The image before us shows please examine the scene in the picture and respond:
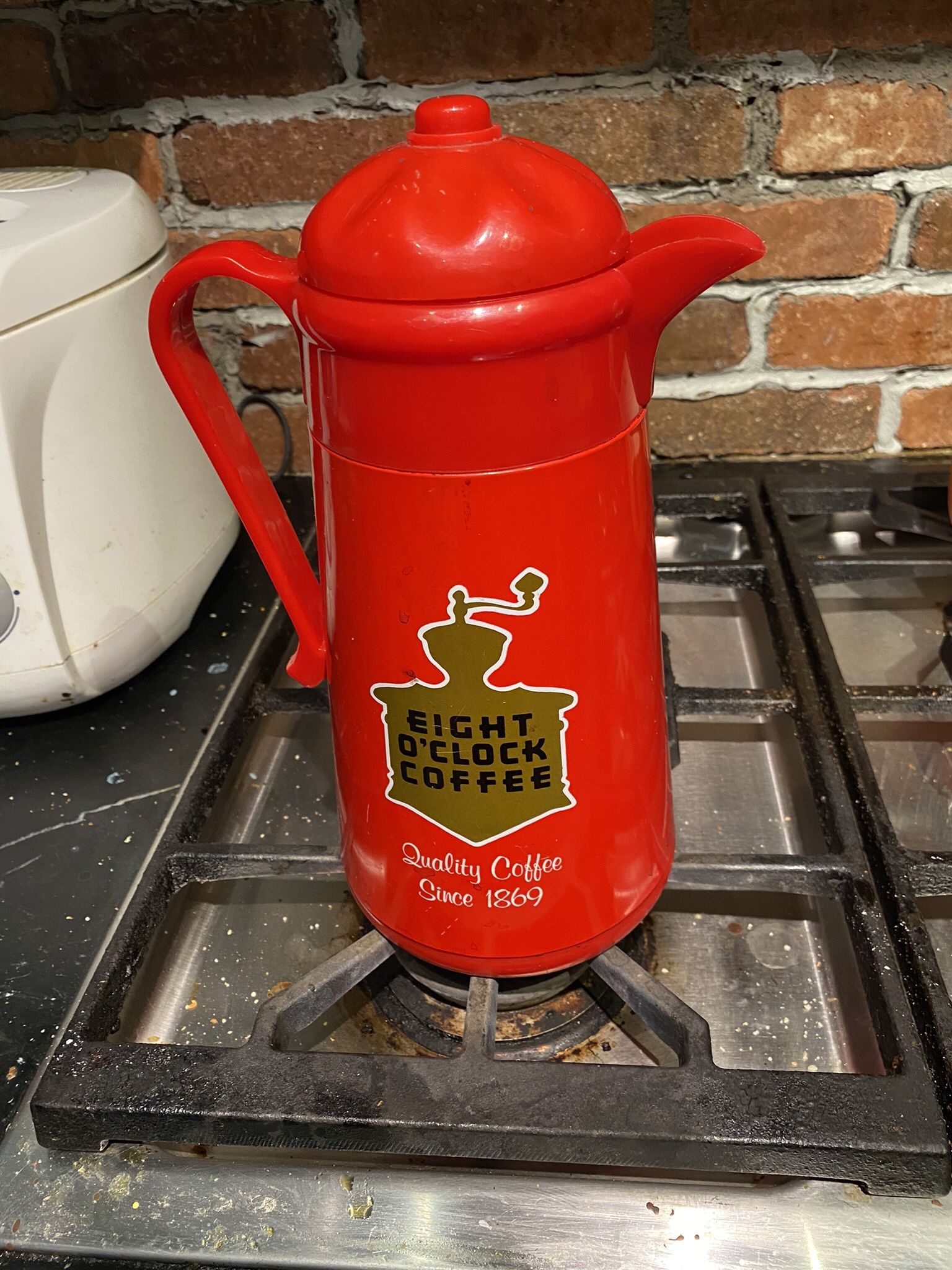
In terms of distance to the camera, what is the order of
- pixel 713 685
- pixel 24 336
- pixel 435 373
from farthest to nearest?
pixel 713 685 < pixel 24 336 < pixel 435 373

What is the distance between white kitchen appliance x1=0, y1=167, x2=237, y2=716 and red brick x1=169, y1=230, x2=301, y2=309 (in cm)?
12

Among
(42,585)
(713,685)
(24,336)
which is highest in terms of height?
(24,336)

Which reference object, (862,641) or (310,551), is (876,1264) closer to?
(862,641)

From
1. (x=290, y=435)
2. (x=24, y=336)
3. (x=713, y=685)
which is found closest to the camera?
(x=24, y=336)

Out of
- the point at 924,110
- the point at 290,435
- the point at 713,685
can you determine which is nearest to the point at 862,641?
the point at 713,685

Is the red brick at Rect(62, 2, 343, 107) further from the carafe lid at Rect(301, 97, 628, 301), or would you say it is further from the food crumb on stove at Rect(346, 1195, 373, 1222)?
the food crumb on stove at Rect(346, 1195, 373, 1222)

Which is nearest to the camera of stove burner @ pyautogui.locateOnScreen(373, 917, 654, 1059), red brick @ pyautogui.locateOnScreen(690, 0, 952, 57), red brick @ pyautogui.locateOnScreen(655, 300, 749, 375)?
stove burner @ pyautogui.locateOnScreen(373, 917, 654, 1059)

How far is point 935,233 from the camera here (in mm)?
713

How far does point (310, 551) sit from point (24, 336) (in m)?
0.27

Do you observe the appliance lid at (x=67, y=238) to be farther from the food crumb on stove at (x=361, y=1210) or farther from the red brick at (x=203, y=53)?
the food crumb on stove at (x=361, y=1210)

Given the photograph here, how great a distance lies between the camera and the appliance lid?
0.49 metres

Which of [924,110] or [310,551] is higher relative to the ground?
[924,110]

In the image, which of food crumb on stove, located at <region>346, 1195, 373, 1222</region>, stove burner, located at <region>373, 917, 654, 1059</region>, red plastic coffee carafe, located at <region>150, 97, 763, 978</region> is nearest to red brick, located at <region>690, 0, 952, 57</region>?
red plastic coffee carafe, located at <region>150, 97, 763, 978</region>

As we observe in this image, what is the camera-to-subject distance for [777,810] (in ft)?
1.80
